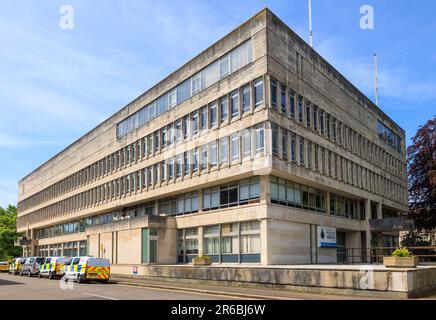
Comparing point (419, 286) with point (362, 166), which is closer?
point (419, 286)

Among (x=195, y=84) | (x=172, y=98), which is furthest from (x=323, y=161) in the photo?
(x=172, y=98)

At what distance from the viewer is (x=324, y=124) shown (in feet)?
136

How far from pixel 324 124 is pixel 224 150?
10054 mm

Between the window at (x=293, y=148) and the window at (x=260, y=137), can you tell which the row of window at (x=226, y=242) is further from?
the window at (x=293, y=148)

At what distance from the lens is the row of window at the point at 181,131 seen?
1411 inches

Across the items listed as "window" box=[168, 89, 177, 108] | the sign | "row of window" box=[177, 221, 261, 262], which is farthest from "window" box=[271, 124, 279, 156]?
"window" box=[168, 89, 177, 108]

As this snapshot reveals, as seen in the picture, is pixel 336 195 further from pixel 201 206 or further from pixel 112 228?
pixel 112 228

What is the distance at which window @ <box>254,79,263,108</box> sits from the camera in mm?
34281

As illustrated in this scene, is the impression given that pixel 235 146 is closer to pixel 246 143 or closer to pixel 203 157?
pixel 246 143

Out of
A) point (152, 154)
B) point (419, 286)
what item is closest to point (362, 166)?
point (152, 154)

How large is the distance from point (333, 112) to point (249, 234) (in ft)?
50.3

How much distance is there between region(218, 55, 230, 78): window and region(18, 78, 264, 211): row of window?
1985mm

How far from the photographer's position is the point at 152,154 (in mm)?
47719

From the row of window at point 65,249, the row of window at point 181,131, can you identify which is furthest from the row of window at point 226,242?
the row of window at point 65,249
